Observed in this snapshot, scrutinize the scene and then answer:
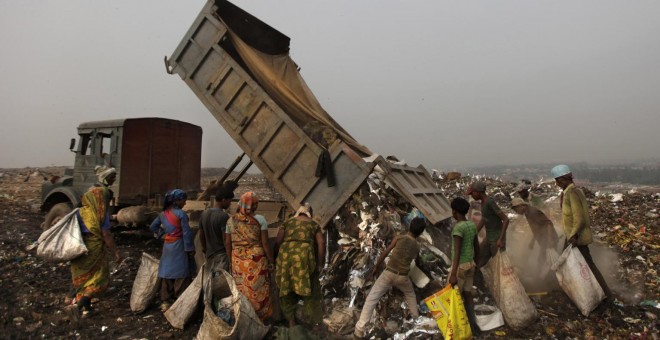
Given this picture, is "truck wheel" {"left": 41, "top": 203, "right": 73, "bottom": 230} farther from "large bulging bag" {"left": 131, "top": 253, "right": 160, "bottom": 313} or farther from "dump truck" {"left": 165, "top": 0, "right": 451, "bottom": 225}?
"large bulging bag" {"left": 131, "top": 253, "right": 160, "bottom": 313}

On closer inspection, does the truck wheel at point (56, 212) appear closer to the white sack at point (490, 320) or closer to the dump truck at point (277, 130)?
the dump truck at point (277, 130)

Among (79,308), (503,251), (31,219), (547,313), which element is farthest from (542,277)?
(31,219)

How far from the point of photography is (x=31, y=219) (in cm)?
866

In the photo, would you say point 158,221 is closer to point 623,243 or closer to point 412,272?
point 412,272

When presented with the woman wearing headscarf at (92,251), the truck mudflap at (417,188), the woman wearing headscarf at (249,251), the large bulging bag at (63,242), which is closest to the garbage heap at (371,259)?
the truck mudflap at (417,188)

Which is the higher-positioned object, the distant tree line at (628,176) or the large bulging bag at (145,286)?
the distant tree line at (628,176)

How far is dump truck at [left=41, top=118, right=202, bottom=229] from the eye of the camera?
20.5 feet

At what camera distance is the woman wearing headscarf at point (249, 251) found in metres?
3.43

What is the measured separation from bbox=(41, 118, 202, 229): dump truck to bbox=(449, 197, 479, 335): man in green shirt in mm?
4801

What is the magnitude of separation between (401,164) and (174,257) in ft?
9.83

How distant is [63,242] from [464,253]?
390 cm

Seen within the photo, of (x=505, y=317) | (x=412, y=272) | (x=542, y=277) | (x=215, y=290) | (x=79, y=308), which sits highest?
(x=542, y=277)

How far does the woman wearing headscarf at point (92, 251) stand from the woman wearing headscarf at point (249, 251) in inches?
59.3

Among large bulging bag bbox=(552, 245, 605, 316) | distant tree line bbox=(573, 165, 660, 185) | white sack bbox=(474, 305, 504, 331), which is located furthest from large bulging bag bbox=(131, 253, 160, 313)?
distant tree line bbox=(573, 165, 660, 185)
